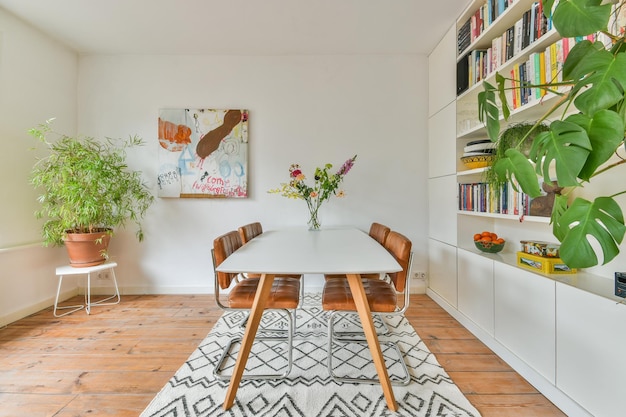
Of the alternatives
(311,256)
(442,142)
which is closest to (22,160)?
(311,256)

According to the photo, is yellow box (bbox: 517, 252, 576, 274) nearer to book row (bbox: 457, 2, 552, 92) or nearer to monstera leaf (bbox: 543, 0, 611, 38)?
monstera leaf (bbox: 543, 0, 611, 38)

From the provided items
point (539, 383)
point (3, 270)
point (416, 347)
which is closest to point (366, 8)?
point (416, 347)

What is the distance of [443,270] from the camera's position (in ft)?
8.31

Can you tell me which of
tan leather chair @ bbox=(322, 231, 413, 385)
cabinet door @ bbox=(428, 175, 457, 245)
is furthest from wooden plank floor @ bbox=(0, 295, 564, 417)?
cabinet door @ bbox=(428, 175, 457, 245)

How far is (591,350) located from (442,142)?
188 cm

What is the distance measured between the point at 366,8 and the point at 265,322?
9.05 ft

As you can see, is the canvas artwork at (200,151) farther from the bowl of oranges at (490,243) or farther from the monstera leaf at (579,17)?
the monstera leaf at (579,17)

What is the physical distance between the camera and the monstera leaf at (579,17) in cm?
75

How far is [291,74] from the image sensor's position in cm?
289

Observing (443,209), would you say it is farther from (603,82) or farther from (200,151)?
(200,151)

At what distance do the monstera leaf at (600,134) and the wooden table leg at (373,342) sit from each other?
0.94 meters

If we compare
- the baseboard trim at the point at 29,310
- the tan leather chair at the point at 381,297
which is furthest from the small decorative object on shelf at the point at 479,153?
the baseboard trim at the point at 29,310

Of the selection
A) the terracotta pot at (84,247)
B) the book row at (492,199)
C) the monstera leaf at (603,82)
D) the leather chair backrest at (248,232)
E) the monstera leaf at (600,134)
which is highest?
the monstera leaf at (603,82)

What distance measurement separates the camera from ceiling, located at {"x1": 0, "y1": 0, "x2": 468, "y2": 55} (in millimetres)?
2166
